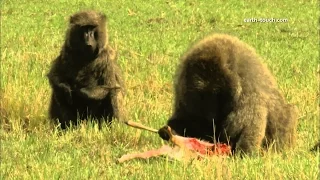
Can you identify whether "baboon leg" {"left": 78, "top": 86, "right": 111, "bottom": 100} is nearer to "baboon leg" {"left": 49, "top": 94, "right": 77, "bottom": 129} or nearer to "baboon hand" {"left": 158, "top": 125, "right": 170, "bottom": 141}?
"baboon leg" {"left": 49, "top": 94, "right": 77, "bottom": 129}

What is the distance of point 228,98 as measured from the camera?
6.47m

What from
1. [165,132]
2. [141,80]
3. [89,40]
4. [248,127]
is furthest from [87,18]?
[248,127]

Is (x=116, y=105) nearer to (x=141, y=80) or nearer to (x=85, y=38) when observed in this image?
(x=85, y=38)

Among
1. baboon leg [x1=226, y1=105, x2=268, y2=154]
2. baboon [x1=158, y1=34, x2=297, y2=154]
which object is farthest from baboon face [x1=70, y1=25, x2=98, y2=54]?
baboon leg [x1=226, y1=105, x2=268, y2=154]

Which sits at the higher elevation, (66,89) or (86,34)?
(86,34)

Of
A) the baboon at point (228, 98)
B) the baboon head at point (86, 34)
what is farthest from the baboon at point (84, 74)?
the baboon at point (228, 98)

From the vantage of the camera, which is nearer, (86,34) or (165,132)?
(165,132)

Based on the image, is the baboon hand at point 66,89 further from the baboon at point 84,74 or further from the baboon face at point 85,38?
the baboon face at point 85,38

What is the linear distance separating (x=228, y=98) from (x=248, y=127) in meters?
0.34

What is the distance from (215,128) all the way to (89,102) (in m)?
2.59

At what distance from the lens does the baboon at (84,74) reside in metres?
8.51

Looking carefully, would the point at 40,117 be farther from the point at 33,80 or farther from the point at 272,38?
the point at 272,38

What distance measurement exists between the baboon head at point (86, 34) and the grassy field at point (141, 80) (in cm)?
94

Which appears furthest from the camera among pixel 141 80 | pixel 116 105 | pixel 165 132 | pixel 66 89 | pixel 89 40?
pixel 141 80
